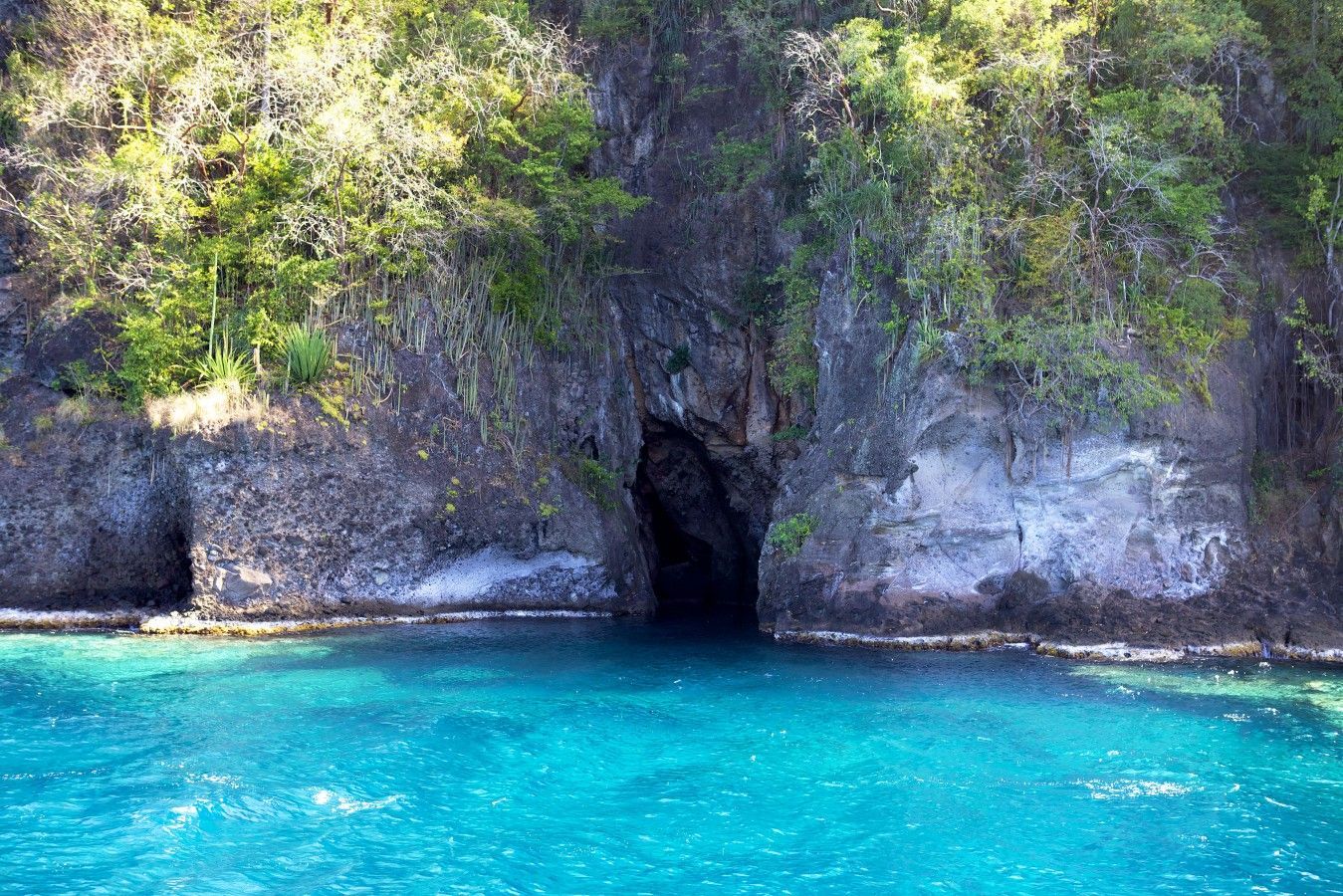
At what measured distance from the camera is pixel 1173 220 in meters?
16.4

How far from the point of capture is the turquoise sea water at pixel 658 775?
25.2ft

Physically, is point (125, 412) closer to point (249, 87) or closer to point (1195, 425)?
point (249, 87)

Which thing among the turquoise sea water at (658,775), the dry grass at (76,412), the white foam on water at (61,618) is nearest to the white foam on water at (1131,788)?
the turquoise sea water at (658,775)

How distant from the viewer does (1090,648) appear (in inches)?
603

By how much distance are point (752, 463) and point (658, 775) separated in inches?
527

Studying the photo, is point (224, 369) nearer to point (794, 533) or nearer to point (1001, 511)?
point (794, 533)

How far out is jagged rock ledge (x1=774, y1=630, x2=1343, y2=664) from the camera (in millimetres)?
15008

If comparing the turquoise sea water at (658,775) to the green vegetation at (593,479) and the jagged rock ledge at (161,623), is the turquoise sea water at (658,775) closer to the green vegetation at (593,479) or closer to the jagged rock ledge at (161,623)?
the jagged rock ledge at (161,623)

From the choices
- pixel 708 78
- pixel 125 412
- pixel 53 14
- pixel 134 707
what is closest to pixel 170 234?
pixel 125 412

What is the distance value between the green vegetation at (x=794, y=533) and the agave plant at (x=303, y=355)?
881cm

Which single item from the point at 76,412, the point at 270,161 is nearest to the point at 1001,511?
the point at 270,161

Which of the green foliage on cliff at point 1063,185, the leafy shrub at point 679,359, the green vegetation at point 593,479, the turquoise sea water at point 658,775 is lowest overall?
the turquoise sea water at point 658,775

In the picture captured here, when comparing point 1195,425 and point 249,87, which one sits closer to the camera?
point 1195,425

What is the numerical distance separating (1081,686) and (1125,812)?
4.52 m
